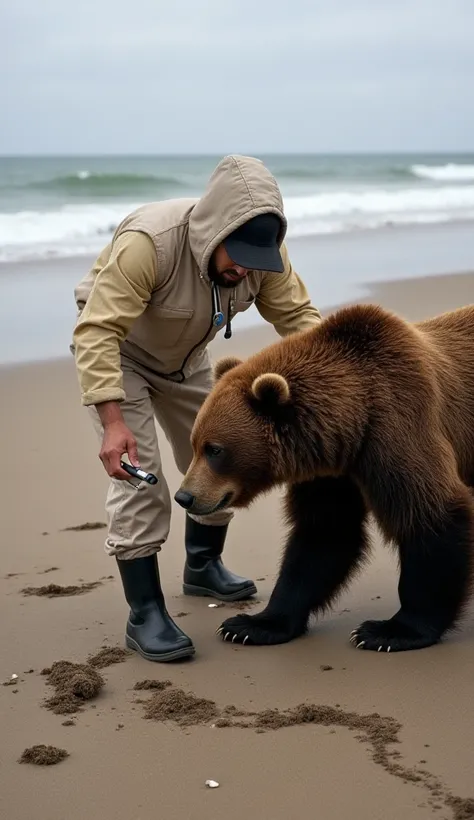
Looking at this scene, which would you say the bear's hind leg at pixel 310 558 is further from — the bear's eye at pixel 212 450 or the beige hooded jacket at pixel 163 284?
the beige hooded jacket at pixel 163 284

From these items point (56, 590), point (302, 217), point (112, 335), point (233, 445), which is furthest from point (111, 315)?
point (302, 217)

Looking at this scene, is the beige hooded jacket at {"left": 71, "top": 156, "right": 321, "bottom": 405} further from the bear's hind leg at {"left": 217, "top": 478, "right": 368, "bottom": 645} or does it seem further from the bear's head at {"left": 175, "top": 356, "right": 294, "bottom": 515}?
the bear's hind leg at {"left": 217, "top": 478, "right": 368, "bottom": 645}

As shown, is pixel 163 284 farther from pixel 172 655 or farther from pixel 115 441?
pixel 172 655

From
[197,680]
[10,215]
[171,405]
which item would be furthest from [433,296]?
[10,215]

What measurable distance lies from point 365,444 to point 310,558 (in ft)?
2.41

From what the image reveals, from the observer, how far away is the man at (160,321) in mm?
4742

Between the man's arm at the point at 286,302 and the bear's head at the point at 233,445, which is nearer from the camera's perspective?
the bear's head at the point at 233,445

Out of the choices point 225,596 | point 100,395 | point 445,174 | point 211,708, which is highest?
point 100,395

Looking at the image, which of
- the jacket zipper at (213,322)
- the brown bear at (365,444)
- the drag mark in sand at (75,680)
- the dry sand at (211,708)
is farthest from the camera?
the jacket zipper at (213,322)

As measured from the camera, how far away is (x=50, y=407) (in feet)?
31.3

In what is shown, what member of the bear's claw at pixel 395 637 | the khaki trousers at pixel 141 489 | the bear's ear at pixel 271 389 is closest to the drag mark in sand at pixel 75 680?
the khaki trousers at pixel 141 489

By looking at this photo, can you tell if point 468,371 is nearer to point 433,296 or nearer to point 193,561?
point 193,561

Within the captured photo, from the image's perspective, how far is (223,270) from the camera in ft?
16.0

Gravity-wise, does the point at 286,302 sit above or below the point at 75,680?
above
